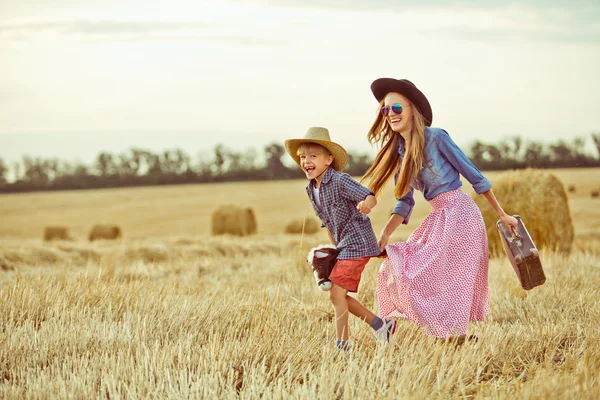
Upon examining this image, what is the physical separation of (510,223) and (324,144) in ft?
4.73

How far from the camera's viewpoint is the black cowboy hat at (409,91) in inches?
193

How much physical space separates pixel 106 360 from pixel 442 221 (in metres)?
2.39

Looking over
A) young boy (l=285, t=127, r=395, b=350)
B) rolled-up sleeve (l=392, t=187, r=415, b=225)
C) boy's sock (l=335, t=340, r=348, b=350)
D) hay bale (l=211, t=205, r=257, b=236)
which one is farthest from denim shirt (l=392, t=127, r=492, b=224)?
hay bale (l=211, t=205, r=257, b=236)

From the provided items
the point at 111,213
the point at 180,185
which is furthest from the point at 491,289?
the point at 180,185

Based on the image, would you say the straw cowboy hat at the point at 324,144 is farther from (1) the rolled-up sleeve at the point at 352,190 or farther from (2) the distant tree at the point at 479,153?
(2) the distant tree at the point at 479,153

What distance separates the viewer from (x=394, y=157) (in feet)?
16.4

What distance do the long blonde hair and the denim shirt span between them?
6 cm

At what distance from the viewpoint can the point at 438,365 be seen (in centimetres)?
413

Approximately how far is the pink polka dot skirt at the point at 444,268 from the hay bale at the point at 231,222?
57.9ft

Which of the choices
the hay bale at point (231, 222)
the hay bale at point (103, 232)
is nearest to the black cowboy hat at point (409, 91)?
the hay bale at point (231, 222)

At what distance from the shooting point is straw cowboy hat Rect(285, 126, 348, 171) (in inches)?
181

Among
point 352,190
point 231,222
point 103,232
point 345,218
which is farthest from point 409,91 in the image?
point 103,232

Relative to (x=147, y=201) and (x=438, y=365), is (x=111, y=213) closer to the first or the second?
(x=147, y=201)

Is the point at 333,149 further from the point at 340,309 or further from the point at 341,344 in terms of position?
the point at 341,344
